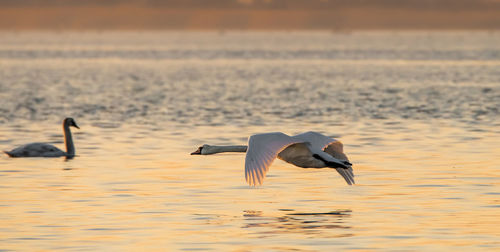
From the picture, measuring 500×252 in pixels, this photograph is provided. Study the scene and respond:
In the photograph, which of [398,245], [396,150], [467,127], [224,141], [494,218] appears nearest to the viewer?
[398,245]

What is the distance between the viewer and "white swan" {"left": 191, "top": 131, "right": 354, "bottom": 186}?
15.4 m

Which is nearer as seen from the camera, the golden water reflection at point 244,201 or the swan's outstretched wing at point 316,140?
the golden water reflection at point 244,201

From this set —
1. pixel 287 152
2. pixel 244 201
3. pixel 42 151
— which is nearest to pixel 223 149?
pixel 244 201

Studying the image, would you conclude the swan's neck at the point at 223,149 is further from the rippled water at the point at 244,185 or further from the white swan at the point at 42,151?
the white swan at the point at 42,151

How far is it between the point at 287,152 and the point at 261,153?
1.28 metres

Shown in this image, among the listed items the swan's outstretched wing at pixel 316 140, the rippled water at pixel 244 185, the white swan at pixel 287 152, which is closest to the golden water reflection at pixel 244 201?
the rippled water at pixel 244 185

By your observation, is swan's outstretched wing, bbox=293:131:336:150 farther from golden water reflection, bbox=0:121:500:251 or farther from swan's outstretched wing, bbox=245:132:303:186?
golden water reflection, bbox=0:121:500:251

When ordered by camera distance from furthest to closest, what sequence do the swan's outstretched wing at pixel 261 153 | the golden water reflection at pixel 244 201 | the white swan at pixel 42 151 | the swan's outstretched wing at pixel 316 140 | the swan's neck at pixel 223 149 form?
the white swan at pixel 42 151
the swan's neck at pixel 223 149
the swan's outstretched wing at pixel 316 140
the swan's outstretched wing at pixel 261 153
the golden water reflection at pixel 244 201

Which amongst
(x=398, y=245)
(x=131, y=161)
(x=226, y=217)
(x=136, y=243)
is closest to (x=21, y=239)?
(x=136, y=243)

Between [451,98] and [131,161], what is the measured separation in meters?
24.3

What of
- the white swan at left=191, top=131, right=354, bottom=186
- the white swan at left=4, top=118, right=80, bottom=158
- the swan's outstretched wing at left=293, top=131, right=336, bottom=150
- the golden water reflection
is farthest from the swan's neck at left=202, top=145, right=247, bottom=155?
the white swan at left=4, top=118, right=80, bottom=158

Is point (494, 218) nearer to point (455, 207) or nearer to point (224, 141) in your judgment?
point (455, 207)

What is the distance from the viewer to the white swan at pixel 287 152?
1539 centimetres

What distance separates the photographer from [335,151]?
17.5 meters
